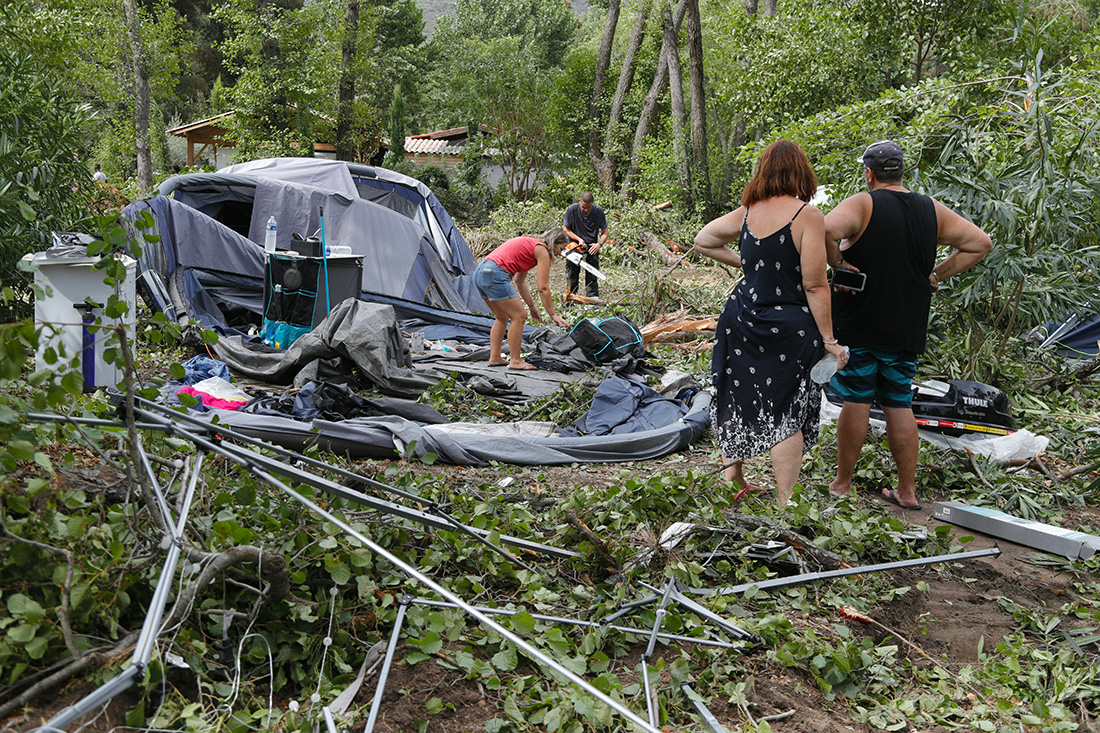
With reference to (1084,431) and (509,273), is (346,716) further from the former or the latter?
(509,273)

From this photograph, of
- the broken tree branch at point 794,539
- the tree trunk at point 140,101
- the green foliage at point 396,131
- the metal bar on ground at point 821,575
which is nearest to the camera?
the metal bar on ground at point 821,575

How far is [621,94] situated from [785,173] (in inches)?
766

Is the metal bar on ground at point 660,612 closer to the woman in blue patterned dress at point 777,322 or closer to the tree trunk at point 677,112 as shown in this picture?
the woman in blue patterned dress at point 777,322

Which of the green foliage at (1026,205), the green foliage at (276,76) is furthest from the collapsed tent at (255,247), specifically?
the green foliage at (276,76)

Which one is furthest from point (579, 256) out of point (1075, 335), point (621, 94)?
point (621, 94)

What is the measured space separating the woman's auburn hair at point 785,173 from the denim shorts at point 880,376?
0.87 meters

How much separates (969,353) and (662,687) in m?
4.38

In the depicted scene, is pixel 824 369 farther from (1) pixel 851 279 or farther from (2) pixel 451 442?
(2) pixel 451 442

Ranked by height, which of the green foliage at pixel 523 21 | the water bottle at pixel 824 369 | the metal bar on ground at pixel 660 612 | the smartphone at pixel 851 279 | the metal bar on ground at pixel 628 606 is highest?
the green foliage at pixel 523 21

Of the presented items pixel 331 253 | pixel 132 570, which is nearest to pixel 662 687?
pixel 132 570

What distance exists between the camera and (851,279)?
3863mm

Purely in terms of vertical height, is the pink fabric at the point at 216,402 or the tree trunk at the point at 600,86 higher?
the tree trunk at the point at 600,86

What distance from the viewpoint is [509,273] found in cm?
709

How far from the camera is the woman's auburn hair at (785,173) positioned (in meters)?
3.49
